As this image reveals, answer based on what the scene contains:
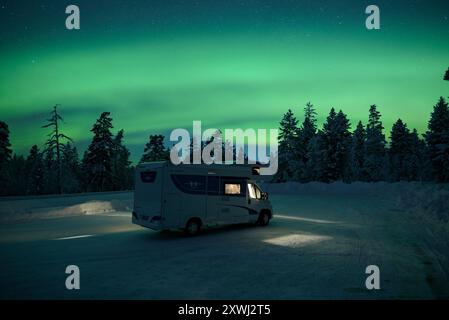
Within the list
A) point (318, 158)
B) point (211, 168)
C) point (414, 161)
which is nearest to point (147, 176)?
point (211, 168)

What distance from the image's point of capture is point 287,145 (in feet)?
212

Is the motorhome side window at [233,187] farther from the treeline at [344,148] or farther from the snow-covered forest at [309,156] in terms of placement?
the treeline at [344,148]

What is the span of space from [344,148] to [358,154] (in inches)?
686

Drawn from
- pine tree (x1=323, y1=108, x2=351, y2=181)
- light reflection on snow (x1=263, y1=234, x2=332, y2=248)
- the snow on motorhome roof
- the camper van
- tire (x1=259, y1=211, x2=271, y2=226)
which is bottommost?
light reflection on snow (x1=263, y1=234, x2=332, y2=248)

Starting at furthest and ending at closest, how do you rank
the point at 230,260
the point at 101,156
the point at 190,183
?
1. the point at 101,156
2. the point at 190,183
3. the point at 230,260

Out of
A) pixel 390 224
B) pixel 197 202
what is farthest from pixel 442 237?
pixel 197 202

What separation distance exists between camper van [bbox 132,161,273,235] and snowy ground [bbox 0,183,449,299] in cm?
66

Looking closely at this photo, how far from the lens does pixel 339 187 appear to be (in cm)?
4394

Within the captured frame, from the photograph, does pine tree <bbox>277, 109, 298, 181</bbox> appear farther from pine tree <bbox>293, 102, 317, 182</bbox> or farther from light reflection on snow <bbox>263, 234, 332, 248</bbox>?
light reflection on snow <bbox>263, 234, 332, 248</bbox>

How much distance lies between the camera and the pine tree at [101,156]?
54062 millimetres

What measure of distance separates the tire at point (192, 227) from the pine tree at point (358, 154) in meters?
67.7

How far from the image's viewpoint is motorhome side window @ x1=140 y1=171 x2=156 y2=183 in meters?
12.1

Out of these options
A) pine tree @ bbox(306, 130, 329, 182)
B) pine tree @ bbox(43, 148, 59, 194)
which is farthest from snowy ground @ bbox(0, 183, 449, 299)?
pine tree @ bbox(43, 148, 59, 194)

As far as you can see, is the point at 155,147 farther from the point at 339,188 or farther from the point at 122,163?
the point at 339,188
